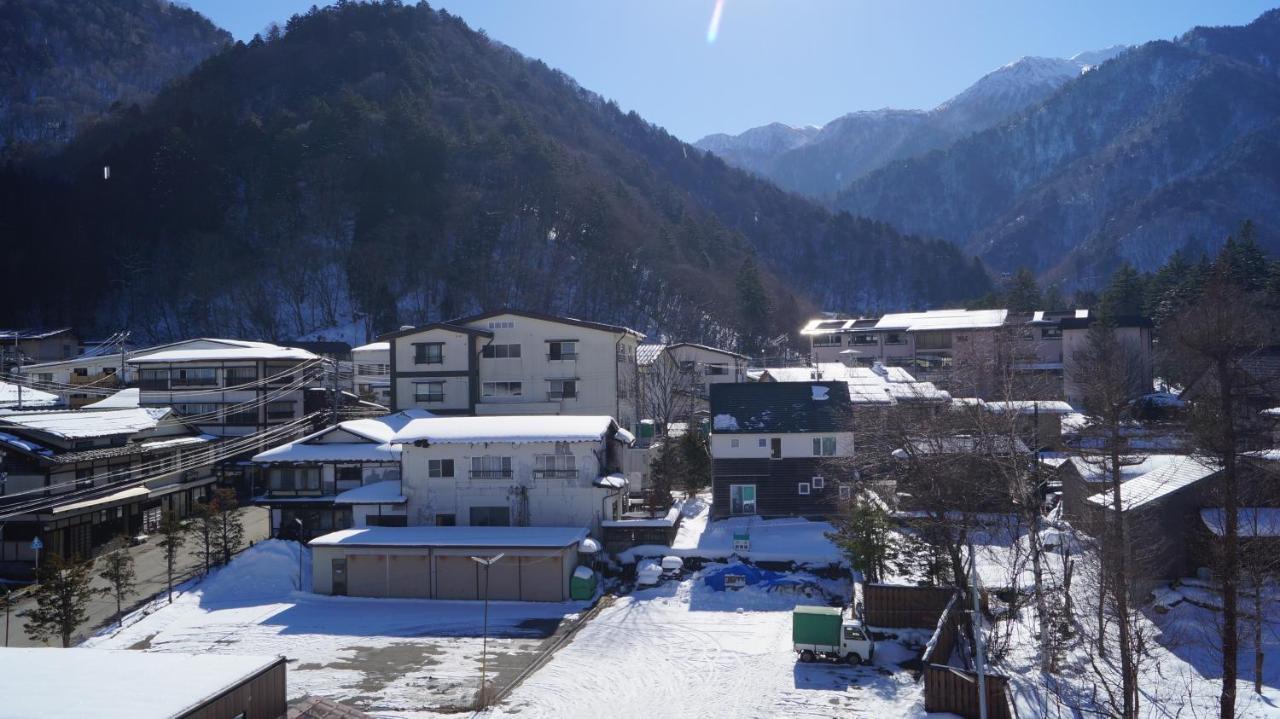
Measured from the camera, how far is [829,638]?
586 inches

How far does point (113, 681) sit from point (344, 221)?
66.0 m

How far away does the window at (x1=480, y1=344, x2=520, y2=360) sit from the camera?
33.1 meters

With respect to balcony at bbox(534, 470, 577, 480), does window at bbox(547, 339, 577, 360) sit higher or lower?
higher

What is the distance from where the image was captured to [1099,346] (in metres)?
37.9

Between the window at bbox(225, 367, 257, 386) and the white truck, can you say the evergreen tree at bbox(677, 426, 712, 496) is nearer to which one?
the white truck

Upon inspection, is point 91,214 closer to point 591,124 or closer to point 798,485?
point 591,124

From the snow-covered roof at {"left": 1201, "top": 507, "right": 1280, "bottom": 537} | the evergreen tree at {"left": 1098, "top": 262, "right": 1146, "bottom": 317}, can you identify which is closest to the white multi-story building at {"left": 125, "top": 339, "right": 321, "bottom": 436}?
the snow-covered roof at {"left": 1201, "top": 507, "right": 1280, "bottom": 537}

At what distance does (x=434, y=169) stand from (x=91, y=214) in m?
33.3

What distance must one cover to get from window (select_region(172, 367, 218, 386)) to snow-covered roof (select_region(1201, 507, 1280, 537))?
35344mm

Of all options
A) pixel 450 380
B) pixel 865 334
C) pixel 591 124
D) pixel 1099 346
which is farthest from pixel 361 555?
pixel 591 124

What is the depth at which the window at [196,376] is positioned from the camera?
33.2 m

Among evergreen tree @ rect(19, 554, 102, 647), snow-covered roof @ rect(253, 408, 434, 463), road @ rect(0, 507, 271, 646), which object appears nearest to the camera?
evergreen tree @ rect(19, 554, 102, 647)

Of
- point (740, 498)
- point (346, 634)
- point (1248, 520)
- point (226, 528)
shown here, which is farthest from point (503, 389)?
point (1248, 520)

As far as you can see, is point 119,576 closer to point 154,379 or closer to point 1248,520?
point 154,379
